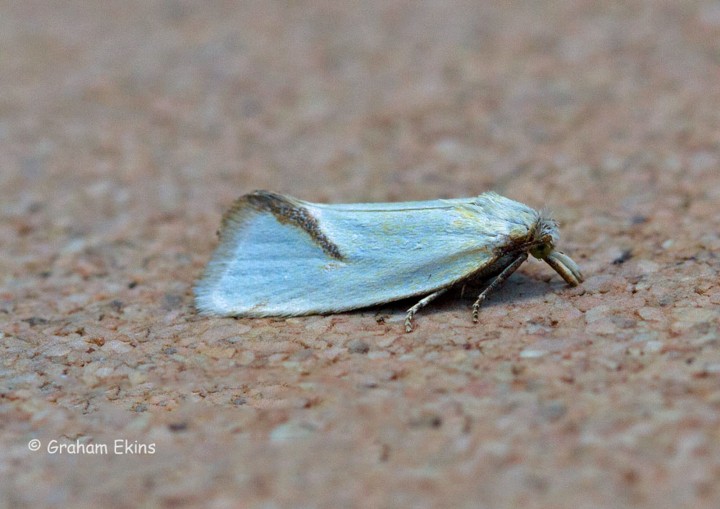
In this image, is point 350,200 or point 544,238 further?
point 350,200

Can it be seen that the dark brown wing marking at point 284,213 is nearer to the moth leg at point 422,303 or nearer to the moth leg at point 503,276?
the moth leg at point 422,303

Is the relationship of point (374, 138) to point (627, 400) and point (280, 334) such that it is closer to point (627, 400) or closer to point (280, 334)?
point (280, 334)

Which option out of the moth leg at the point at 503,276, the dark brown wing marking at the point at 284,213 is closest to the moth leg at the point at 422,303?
the moth leg at the point at 503,276

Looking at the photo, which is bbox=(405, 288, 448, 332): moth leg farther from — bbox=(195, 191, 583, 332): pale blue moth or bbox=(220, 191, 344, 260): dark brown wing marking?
bbox=(220, 191, 344, 260): dark brown wing marking

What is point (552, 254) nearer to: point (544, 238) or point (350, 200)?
point (544, 238)

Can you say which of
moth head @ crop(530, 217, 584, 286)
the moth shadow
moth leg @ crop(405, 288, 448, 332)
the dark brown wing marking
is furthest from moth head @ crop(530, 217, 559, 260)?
the dark brown wing marking

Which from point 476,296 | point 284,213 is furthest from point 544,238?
point 284,213
